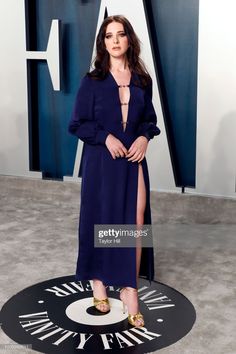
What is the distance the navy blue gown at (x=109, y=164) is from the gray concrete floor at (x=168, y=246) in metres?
0.46

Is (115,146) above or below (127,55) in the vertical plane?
below

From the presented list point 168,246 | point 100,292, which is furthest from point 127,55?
point 168,246

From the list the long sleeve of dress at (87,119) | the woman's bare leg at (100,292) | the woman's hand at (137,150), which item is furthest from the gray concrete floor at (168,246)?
the long sleeve of dress at (87,119)

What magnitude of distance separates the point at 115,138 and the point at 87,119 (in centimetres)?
17

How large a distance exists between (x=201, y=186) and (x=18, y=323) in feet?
7.13

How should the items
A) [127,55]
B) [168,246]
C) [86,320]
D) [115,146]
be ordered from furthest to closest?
[168,246] < [86,320] < [127,55] < [115,146]

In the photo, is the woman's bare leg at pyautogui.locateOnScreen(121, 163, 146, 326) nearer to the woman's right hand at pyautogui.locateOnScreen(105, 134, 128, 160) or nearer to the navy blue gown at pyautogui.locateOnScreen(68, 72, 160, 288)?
the navy blue gown at pyautogui.locateOnScreen(68, 72, 160, 288)

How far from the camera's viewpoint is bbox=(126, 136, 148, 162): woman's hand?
2.31 m

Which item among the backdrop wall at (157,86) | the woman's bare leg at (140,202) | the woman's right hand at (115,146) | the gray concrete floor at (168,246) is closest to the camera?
the woman's right hand at (115,146)

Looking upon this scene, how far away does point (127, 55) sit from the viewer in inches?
93.9

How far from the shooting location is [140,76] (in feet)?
7.86

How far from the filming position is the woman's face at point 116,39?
229 centimetres

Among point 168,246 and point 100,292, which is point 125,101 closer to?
point 100,292

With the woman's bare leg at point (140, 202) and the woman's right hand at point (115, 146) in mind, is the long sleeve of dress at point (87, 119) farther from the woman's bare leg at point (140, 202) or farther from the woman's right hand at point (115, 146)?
the woman's bare leg at point (140, 202)
